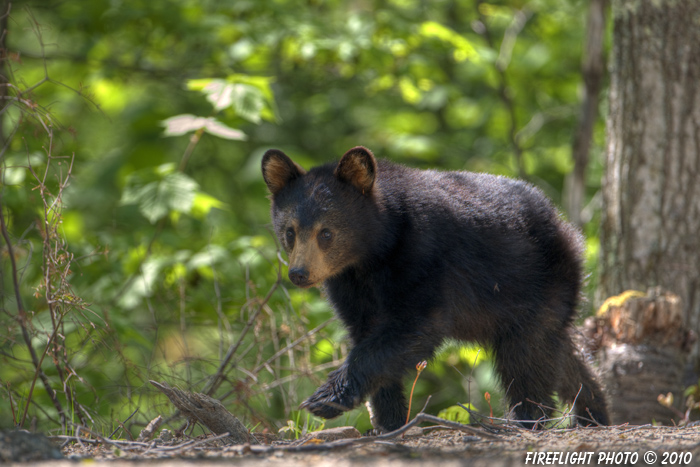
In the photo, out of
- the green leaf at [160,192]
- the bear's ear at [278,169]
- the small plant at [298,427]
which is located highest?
the bear's ear at [278,169]

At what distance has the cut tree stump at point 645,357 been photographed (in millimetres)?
5227

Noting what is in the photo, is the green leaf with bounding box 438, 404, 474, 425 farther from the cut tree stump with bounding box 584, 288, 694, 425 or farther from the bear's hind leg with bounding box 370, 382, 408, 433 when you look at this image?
the cut tree stump with bounding box 584, 288, 694, 425

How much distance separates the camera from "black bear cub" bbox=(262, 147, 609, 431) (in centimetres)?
414

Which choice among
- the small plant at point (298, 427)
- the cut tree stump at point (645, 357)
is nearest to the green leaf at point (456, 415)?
the small plant at point (298, 427)

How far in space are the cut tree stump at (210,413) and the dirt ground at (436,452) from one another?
0.21 metres

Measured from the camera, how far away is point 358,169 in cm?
439

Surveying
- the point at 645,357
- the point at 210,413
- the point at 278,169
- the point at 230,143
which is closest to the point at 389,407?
the point at 210,413

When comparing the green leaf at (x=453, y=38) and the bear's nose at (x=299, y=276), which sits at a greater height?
the green leaf at (x=453, y=38)

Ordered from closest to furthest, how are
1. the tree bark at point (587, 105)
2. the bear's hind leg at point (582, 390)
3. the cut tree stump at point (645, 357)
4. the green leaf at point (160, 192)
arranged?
the bear's hind leg at point (582, 390) → the cut tree stump at point (645, 357) → the green leaf at point (160, 192) → the tree bark at point (587, 105)

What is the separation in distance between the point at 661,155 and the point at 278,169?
3.27 metres

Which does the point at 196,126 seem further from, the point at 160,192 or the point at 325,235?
the point at 325,235

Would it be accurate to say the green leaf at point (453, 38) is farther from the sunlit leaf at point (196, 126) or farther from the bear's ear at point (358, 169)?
the bear's ear at point (358, 169)

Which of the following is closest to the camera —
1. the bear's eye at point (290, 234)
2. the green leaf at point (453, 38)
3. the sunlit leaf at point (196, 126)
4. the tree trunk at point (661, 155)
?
the bear's eye at point (290, 234)

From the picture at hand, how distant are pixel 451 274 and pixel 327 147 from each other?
21.2 feet
